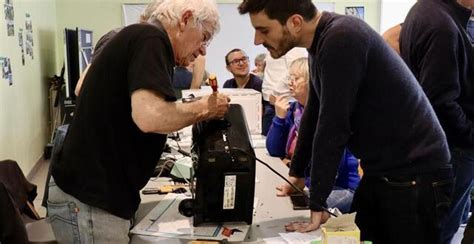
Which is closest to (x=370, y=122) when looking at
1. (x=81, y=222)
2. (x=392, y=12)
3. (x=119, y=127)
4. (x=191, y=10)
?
(x=191, y=10)

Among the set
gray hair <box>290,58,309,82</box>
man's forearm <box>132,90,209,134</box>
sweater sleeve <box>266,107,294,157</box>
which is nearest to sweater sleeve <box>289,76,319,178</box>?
man's forearm <box>132,90,209,134</box>

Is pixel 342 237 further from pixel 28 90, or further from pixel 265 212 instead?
pixel 28 90

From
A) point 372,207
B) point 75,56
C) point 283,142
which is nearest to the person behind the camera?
point 372,207

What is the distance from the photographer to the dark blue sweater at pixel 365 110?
1.38 m

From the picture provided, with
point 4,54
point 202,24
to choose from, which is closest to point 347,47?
point 202,24

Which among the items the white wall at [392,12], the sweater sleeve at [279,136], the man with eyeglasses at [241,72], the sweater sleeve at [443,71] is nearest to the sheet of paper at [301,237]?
the sweater sleeve at [443,71]

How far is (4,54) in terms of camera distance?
13.2ft

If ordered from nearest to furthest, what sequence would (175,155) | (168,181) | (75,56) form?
(168,181) < (175,155) < (75,56)

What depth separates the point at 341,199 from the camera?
2.15 m

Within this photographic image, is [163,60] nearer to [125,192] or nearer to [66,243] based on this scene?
[125,192]

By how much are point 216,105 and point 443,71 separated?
868 millimetres

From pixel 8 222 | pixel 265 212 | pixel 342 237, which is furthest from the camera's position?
pixel 8 222

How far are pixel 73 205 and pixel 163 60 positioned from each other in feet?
1.58

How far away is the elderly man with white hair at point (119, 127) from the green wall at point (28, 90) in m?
2.75
